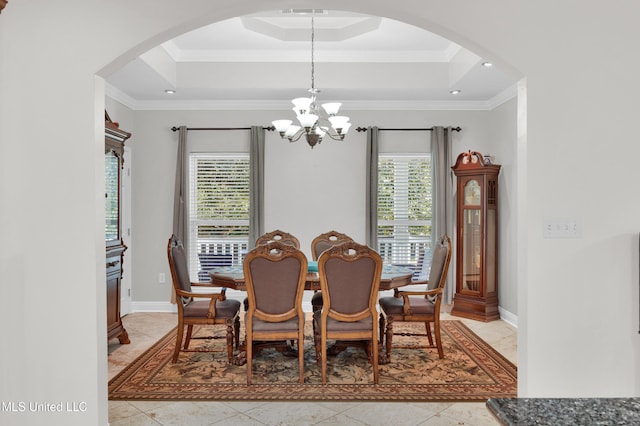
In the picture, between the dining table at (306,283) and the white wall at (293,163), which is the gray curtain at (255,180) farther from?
Answer: the dining table at (306,283)

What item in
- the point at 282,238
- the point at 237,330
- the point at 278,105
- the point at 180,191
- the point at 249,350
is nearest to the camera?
the point at 249,350

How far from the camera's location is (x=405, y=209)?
5789mm

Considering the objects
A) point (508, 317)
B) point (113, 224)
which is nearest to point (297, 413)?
point (113, 224)

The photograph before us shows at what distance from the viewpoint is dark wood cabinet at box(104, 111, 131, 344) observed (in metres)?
4.05

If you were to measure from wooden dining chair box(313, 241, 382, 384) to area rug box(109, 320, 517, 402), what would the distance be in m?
0.20

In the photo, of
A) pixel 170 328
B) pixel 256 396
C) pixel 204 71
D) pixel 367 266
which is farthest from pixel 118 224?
pixel 367 266

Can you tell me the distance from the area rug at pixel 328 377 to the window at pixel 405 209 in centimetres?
169

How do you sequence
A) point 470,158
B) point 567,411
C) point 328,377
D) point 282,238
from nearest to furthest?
point 567,411
point 328,377
point 282,238
point 470,158

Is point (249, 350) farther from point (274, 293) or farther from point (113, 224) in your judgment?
point (113, 224)

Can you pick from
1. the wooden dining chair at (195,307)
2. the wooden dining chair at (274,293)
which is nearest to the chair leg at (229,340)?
the wooden dining chair at (195,307)

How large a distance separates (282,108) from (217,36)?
1.37m

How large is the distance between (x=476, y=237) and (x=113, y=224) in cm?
397

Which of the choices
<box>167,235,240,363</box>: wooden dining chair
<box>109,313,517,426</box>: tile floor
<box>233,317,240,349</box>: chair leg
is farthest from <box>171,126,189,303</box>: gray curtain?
<box>109,313,517,426</box>: tile floor

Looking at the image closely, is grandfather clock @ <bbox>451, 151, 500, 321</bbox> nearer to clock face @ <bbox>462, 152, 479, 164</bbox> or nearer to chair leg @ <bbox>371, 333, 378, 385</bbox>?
clock face @ <bbox>462, 152, 479, 164</bbox>
